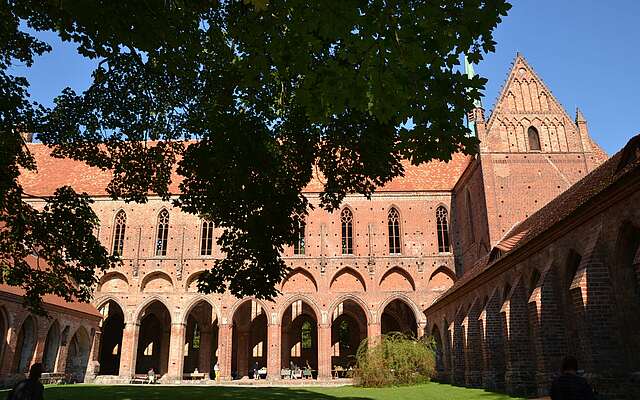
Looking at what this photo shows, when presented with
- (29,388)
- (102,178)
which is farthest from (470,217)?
(29,388)

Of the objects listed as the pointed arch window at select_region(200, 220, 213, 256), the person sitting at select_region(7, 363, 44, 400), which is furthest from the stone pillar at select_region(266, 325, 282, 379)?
the person sitting at select_region(7, 363, 44, 400)

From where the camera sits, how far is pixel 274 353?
105 feet

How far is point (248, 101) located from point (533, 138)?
2039 cm

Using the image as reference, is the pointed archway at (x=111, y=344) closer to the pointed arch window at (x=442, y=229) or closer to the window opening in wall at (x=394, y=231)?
the window opening in wall at (x=394, y=231)

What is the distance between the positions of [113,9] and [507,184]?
2245cm

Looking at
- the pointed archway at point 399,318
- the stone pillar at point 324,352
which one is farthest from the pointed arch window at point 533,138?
the stone pillar at point 324,352

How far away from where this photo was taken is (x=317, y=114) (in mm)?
6512

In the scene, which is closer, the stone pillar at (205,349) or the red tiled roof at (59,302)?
the red tiled roof at (59,302)

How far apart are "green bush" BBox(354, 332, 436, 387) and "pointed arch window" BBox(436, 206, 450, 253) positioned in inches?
423

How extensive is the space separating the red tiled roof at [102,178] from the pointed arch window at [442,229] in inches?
62.2

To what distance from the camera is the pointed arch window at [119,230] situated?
34562 mm

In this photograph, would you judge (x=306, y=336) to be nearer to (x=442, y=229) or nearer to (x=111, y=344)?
(x=111, y=344)

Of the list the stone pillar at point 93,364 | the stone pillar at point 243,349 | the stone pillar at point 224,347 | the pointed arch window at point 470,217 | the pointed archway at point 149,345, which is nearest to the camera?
the pointed arch window at point 470,217

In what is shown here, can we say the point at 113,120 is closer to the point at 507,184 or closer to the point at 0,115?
the point at 0,115
